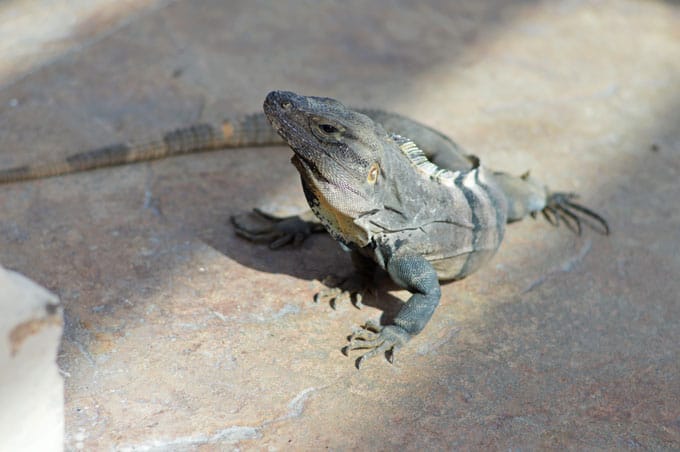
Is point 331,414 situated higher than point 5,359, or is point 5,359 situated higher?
point 5,359

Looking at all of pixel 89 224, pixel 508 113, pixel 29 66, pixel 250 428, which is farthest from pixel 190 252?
pixel 508 113

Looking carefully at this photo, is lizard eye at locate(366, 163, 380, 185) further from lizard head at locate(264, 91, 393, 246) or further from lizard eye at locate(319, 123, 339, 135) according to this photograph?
lizard eye at locate(319, 123, 339, 135)

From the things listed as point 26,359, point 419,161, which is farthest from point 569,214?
point 26,359

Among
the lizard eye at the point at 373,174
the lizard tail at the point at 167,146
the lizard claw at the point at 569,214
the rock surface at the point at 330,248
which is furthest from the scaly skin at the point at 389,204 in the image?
the lizard tail at the point at 167,146

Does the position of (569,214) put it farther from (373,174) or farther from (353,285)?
(373,174)

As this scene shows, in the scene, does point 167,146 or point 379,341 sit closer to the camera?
point 379,341

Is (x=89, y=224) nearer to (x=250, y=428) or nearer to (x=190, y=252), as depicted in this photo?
(x=190, y=252)

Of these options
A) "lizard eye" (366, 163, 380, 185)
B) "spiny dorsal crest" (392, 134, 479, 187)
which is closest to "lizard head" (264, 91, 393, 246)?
"lizard eye" (366, 163, 380, 185)
